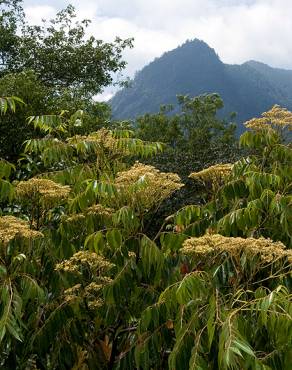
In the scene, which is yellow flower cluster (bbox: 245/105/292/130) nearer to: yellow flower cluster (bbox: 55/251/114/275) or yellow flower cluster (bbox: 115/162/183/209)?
yellow flower cluster (bbox: 115/162/183/209)

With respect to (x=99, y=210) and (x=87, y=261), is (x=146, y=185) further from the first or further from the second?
(x=87, y=261)

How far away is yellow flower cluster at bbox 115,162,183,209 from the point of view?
11.0 feet

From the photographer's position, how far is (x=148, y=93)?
153125mm

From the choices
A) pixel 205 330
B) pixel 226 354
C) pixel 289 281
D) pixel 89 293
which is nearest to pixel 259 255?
pixel 289 281

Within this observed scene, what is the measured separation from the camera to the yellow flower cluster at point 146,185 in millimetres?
3340

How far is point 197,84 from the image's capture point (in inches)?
6476

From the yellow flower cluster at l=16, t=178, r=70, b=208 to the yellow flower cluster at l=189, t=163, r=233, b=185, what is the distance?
985 millimetres

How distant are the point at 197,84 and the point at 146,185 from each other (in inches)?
6495

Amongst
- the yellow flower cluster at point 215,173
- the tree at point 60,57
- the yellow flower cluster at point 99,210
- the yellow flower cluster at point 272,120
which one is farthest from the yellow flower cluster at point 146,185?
the tree at point 60,57

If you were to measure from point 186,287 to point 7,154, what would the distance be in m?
9.71

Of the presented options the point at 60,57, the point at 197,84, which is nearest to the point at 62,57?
the point at 60,57

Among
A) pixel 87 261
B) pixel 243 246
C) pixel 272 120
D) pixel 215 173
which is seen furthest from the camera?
pixel 272 120

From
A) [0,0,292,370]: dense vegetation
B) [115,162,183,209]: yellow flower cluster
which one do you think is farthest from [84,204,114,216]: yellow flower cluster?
[115,162,183,209]: yellow flower cluster

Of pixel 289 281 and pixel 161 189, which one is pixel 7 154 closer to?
pixel 161 189
